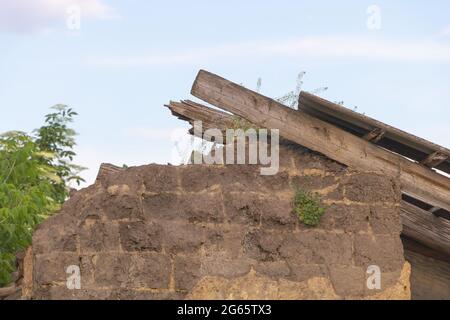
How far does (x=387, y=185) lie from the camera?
618 cm

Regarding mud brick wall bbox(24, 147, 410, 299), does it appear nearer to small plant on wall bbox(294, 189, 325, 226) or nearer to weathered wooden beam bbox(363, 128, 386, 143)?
small plant on wall bbox(294, 189, 325, 226)

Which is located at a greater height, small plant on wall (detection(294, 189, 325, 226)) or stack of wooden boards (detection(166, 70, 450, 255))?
stack of wooden boards (detection(166, 70, 450, 255))

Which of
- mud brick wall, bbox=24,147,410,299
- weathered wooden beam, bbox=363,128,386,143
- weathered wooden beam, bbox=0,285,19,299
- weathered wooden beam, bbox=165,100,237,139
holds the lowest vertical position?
weathered wooden beam, bbox=0,285,19,299

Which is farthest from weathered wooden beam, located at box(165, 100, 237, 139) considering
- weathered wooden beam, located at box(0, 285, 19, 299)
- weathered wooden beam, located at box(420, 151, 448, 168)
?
weathered wooden beam, located at box(0, 285, 19, 299)

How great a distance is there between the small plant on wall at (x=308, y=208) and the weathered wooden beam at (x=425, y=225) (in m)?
1.08

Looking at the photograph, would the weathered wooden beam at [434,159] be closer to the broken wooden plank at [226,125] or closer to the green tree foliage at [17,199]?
the broken wooden plank at [226,125]

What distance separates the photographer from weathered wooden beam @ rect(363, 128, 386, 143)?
6.29 meters

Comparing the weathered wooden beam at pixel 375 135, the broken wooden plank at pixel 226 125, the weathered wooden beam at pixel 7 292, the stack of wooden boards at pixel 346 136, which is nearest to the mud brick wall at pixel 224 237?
the stack of wooden boards at pixel 346 136

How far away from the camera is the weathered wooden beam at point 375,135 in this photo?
6285 millimetres

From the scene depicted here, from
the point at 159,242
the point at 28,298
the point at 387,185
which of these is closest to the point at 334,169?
the point at 387,185

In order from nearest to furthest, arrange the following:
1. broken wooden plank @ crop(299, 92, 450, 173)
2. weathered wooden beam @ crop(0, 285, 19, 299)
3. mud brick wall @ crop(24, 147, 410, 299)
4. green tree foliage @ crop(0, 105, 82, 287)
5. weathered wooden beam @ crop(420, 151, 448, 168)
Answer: mud brick wall @ crop(24, 147, 410, 299) → broken wooden plank @ crop(299, 92, 450, 173) → weathered wooden beam @ crop(420, 151, 448, 168) → weathered wooden beam @ crop(0, 285, 19, 299) → green tree foliage @ crop(0, 105, 82, 287)

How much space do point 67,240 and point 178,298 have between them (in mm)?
932

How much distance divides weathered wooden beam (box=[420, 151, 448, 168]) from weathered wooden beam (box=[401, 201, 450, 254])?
531 millimetres
